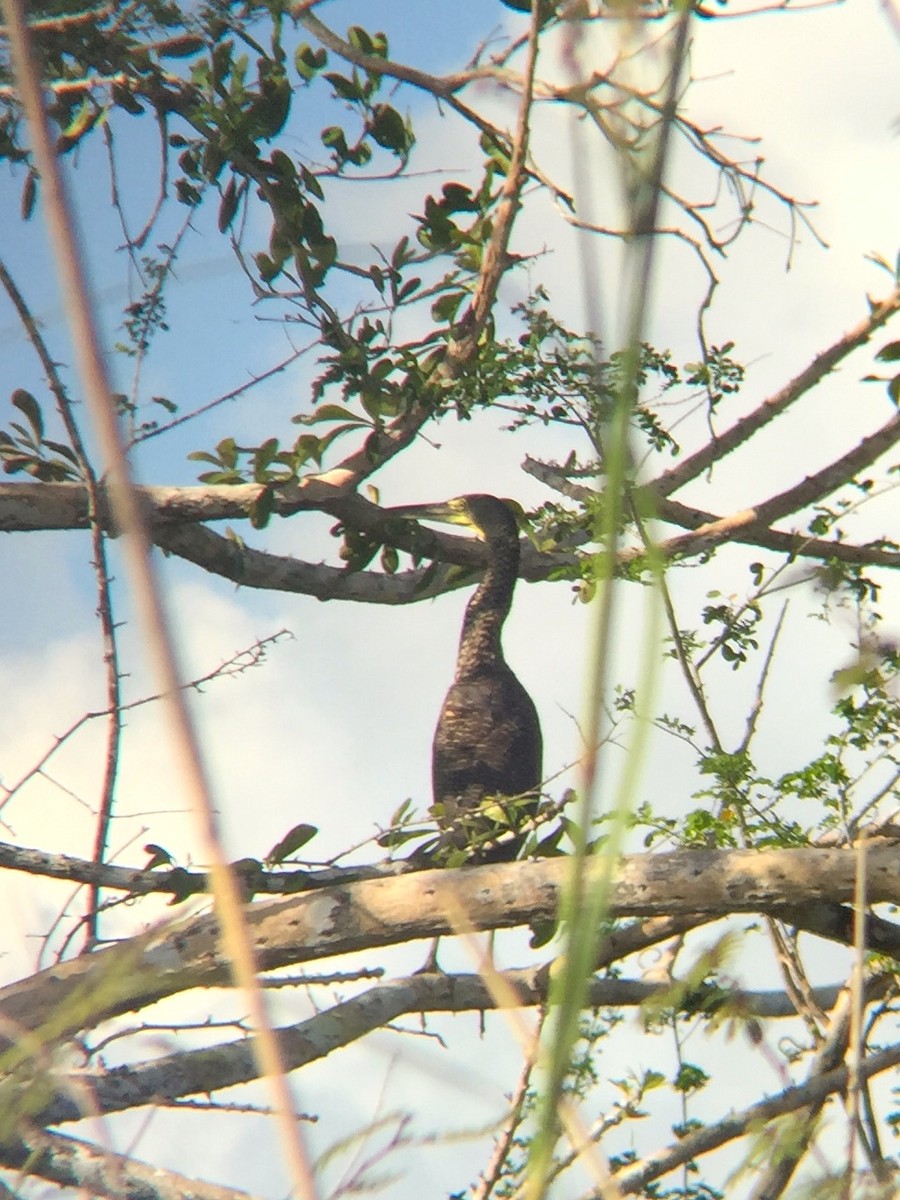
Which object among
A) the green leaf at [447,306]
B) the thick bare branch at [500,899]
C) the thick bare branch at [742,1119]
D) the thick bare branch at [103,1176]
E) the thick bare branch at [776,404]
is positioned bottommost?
the thick bare branch at [103,1176]

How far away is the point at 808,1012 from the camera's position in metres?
2.46

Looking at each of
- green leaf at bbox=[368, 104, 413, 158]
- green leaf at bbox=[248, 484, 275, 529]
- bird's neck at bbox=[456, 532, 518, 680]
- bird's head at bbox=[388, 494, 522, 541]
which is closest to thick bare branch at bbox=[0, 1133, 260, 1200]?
green leaf at bbox=[248, 484, 275, 529]

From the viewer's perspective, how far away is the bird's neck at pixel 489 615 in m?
2.61

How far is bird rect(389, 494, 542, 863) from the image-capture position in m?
2.37

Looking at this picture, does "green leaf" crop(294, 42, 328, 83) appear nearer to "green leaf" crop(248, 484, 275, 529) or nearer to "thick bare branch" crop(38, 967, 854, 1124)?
"green leaf" crop(248, 484, 275, 529)

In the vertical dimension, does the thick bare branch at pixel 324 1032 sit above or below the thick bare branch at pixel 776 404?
below

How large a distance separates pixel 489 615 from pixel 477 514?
0.20 meters

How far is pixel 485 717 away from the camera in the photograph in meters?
2.52

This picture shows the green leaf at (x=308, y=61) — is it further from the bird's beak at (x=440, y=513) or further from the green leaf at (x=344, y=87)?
the bird's beak at (x=440, y=513)

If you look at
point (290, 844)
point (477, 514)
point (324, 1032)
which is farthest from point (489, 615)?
point (324, 1032)

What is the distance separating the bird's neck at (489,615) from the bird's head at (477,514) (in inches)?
1.5

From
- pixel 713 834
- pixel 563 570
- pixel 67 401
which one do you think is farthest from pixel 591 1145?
pixel 563 570

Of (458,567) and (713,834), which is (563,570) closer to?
(458,567)

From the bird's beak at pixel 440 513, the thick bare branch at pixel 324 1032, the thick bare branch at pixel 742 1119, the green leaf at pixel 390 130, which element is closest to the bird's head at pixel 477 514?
the bird's beak at pixel 440 513
